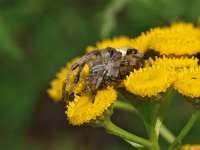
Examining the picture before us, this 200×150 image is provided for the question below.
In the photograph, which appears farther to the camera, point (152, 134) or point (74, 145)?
point (74, 145)

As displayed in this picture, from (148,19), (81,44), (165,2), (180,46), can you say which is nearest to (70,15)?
(81,44)

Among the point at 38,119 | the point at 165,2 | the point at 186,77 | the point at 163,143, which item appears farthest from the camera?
the point at 38,119

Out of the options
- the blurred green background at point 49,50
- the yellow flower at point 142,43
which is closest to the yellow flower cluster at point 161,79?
the yellow flower at point 142,43

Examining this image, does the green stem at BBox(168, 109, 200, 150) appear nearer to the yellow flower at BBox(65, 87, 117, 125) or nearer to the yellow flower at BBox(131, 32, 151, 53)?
the yellow flower at BBox(65, 87, 117, 125)

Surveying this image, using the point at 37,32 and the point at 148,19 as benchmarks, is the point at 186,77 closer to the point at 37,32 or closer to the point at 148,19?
the point at 148,19

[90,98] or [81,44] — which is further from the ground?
[81,44]

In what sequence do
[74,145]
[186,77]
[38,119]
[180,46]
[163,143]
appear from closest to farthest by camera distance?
[186,77] → [180,46] → [163,143] → [74,145] → [38,119]
